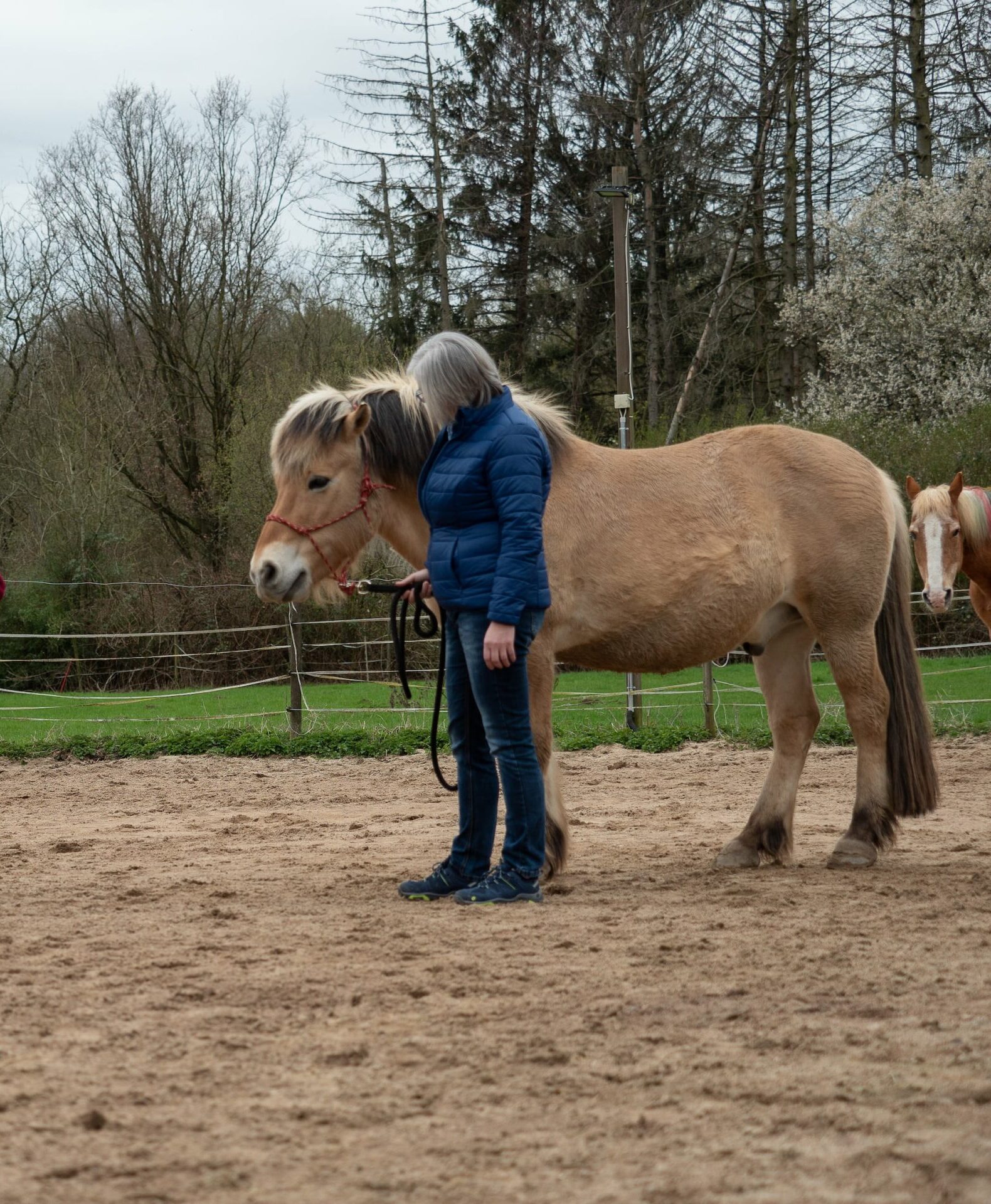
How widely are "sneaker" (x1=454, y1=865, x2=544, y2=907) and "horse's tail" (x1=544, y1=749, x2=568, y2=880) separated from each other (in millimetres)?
381

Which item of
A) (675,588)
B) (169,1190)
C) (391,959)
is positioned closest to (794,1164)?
(169,1190)

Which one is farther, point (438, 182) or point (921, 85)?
point (438, 182)

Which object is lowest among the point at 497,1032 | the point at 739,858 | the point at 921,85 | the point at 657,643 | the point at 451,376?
the point at 739,858

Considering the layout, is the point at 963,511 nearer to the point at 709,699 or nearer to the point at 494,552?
the point at 709,699

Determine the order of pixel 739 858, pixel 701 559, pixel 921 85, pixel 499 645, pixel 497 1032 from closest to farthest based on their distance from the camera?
pixel 497 1032 → pixel 499 645 → pixel 701 559 → pixel 739 858 → pixel 921 85

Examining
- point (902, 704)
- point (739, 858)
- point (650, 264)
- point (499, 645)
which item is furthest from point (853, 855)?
point (650, 264)

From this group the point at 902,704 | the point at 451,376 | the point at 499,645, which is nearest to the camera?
the point at 499,645

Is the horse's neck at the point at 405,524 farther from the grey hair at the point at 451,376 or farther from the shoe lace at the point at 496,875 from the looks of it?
the shoe lace at the point at 496,875

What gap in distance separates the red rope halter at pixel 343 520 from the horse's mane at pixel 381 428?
46 mm

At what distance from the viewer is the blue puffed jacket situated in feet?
14.0

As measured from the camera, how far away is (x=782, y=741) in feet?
18.2

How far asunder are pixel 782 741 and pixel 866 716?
38 centimetres

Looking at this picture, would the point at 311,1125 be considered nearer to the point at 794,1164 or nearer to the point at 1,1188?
the point at 1,1188

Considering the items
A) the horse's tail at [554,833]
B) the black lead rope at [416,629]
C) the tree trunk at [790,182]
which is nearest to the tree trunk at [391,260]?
the tree trunk at [790,182]
